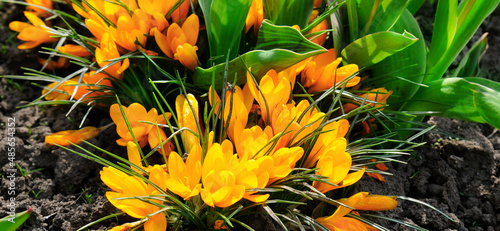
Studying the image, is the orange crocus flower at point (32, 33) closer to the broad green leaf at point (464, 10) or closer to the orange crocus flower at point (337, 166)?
the orange crocus flower at point (337, 166)

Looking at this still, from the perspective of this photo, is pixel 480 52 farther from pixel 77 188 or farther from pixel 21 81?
pixel 21 81

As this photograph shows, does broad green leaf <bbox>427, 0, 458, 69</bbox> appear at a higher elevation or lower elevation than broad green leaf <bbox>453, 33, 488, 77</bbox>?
higher

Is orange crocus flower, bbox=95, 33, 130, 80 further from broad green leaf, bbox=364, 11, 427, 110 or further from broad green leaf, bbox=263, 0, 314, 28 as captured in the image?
broad green leaf, bbox=364, 11, 427, 110

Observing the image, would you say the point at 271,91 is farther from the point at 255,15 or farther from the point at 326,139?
the point at 255,15

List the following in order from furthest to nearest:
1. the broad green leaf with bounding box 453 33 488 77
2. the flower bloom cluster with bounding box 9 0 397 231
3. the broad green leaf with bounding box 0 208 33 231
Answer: the broad green leaf with bounding box 453 33 488 77 < the flower bloom cluster with bounding box 9 0 397 231 < the broad green leaf with bounding box 0 208 33 231

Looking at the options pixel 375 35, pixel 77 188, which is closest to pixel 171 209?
pixel 77 188

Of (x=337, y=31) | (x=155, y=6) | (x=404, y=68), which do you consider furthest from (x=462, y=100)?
(x=155, y=6)

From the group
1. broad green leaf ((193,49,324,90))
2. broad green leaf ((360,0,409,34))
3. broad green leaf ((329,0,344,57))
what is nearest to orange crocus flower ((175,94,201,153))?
broad green leaf ((193,49,324,90))
